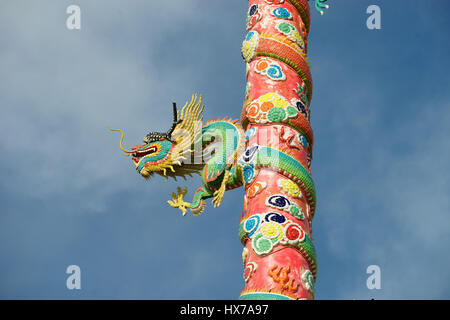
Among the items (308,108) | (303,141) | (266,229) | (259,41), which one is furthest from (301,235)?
(259,41)

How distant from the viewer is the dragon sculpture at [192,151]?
39.9ft

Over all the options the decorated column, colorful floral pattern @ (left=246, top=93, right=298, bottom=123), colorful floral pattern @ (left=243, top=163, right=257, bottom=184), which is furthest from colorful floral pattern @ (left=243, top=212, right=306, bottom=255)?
colorful floral pattern @ (left=246, top=93, right=298, bottom=123)

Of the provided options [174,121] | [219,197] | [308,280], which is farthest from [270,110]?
[308,280]

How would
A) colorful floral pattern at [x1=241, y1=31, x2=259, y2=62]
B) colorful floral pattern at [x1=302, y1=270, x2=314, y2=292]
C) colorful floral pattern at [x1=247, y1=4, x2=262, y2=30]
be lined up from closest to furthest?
colorful floral pattern at [x1=302, y1=270, x2=314, y2=292] < colorful floral pattern at [x1=241, y1=31, x2=259, y2=62] < colorful floral pattern at [x1=247, y1=4, x2=262, y2=30]

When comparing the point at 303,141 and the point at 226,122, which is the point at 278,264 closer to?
the point at 303,141

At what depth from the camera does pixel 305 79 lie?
12102 millimetres

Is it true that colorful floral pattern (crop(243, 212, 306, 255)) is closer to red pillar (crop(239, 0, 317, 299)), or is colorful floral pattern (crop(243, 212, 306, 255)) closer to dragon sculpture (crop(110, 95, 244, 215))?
red pillar (crop(239, 0, 317, 299))

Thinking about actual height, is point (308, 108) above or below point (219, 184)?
above

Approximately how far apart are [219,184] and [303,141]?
158cm

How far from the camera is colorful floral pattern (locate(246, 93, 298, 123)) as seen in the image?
444 inches

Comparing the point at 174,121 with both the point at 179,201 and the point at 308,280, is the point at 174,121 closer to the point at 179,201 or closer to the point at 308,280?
the point at 179,201

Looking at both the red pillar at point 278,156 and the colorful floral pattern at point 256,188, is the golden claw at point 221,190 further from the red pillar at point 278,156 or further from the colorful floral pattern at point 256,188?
the colorful floral pattern at point 256,188

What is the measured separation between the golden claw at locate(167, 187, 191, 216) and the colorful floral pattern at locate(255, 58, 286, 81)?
2.56 metres
